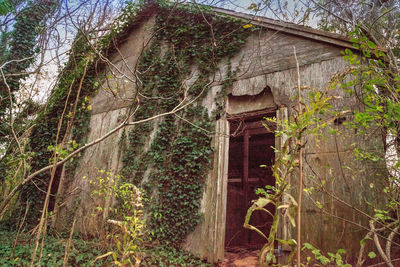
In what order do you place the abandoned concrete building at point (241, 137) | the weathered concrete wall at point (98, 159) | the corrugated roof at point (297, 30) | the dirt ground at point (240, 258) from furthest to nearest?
the weathered concrete wall at point (98, 159)
the dirt ground at point (240, 258)
the corrugated roof at point (297, 30)
the abandoned concrete building at point (241, 137)

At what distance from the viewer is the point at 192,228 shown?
457cm

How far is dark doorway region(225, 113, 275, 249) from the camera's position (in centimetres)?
641

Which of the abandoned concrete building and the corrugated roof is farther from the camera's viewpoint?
the corrugated roof

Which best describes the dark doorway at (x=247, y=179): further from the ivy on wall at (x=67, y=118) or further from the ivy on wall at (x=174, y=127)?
the ivy on wall at (x=67, y=118)

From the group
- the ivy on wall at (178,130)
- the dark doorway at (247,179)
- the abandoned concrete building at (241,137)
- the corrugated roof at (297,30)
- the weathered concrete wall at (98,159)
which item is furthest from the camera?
the dark doorway at (247,179)

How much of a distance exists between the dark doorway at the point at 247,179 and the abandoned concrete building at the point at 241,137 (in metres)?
0.03

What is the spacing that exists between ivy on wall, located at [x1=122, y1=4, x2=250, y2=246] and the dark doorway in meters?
1.42

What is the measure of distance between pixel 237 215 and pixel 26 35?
8.35 metres

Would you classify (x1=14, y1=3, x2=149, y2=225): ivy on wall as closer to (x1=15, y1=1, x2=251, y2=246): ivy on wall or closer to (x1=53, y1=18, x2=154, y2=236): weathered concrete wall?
(x1=15, y1=1, x2=251, y2=246): ivy on wall

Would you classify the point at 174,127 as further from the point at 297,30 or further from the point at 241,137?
the point at 297,30

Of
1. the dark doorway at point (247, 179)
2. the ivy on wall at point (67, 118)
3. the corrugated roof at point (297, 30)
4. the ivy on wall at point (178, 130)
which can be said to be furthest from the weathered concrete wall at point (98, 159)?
the dark doorway at point (247, 179)

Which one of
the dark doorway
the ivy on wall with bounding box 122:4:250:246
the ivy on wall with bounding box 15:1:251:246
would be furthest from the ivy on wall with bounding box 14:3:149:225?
the dark doorway

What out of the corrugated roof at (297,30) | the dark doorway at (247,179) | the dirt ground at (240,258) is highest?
the corrugated roof at (297,30)

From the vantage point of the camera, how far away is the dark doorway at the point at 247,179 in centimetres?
641
